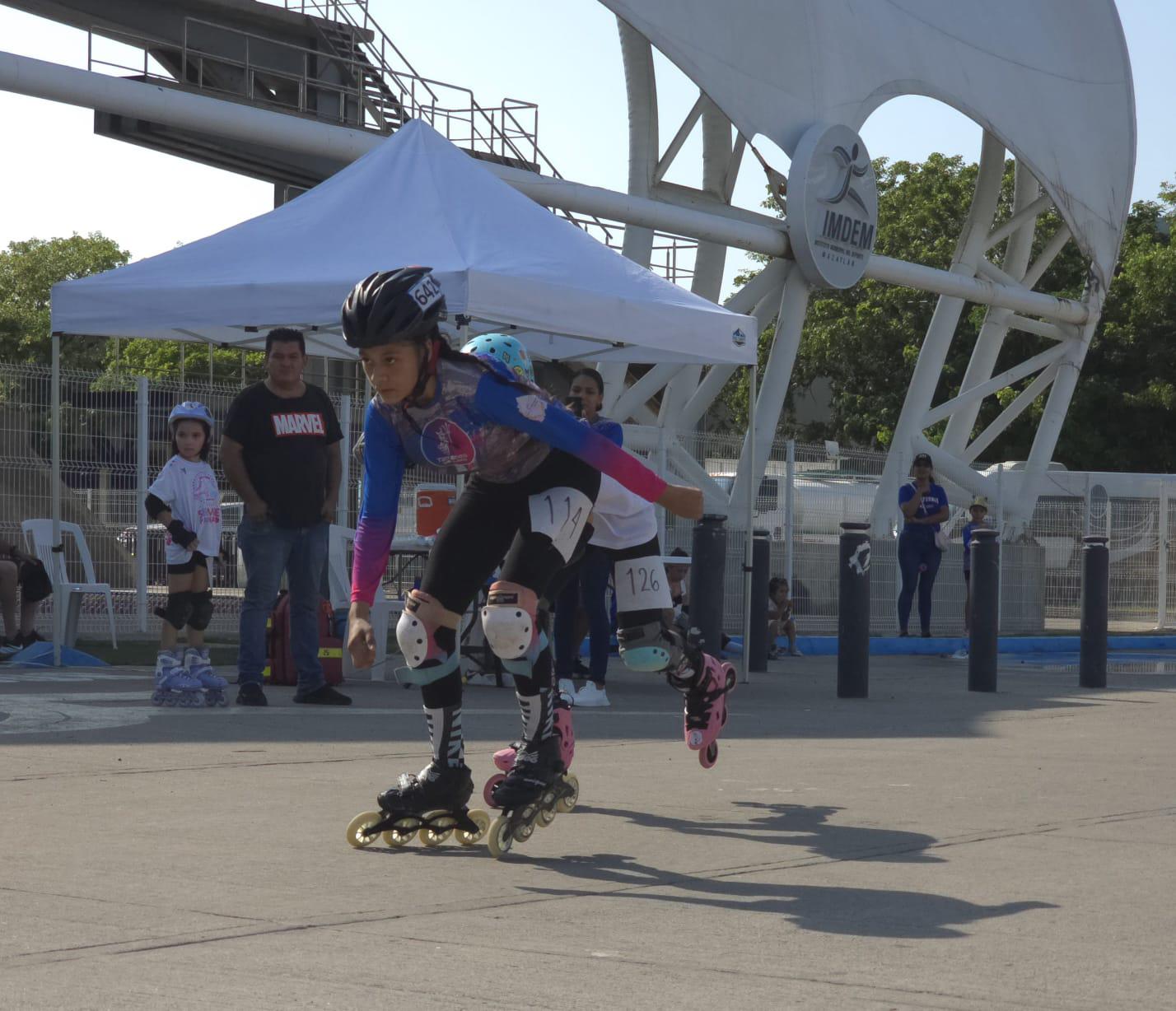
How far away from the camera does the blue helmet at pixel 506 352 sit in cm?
516

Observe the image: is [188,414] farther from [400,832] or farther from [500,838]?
[500,838]

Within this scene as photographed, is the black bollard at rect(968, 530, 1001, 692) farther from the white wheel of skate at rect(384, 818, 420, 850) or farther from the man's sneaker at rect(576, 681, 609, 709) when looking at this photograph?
the white wheel of skate at rect(384, 818, 420, 850)

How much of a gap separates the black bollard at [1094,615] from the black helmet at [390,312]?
9.37 meters

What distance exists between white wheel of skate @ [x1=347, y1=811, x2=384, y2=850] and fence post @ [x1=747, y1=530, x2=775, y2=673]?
8619 millimetres

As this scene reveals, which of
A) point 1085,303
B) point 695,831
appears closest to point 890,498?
point 1085,303

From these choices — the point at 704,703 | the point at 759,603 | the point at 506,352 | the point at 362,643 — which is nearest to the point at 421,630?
the point at 362,643

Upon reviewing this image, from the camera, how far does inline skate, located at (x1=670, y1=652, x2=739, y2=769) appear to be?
613cm

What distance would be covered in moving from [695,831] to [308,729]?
11.0ft

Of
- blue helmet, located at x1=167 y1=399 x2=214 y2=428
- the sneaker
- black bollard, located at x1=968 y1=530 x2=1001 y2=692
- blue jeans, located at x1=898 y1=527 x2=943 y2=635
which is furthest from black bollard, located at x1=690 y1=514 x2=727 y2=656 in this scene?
blue jeans, located at x1=898 y1=527 x2=943 y2=635

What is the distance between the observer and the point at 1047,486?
25125mm

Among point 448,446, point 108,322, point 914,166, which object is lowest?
point 448,446

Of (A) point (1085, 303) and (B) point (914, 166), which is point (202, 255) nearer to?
(A) point (1085, 303)

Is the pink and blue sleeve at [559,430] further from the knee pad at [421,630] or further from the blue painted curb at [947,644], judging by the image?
the blue painted curb at [947,644]

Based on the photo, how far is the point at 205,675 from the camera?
945 centimetres
